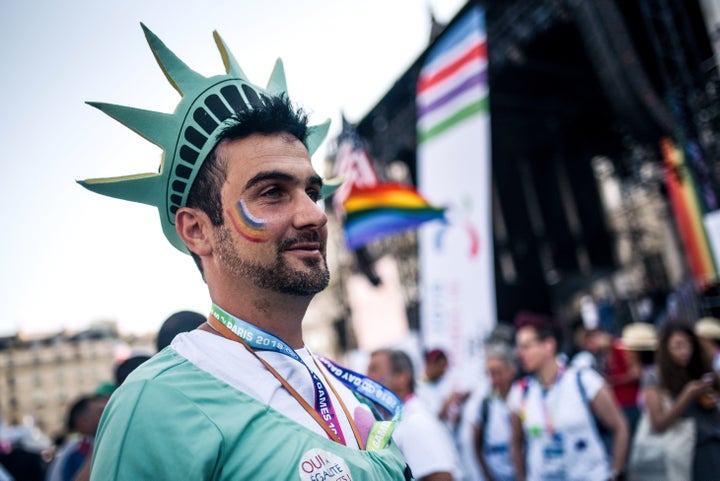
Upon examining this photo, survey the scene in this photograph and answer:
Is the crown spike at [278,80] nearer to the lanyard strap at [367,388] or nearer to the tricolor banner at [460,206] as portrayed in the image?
the lanyard strap at [367,388]

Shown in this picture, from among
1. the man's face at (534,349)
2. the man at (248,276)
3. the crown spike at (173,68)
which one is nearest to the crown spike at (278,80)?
the man at (248,276)

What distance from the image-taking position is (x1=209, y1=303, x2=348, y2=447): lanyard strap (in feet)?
3.74

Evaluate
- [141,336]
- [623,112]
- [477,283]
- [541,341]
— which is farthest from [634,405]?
[141,336]

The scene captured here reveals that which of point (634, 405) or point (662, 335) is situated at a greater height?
point (662, 335)

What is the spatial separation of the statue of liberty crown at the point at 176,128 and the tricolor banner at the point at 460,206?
153 inches

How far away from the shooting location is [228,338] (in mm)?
1187

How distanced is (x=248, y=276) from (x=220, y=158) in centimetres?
30

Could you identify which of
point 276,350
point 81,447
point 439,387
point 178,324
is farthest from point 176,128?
point 439,387

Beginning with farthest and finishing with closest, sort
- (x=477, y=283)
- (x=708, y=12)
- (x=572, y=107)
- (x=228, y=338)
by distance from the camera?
(x=572, y=107), (x=708, y=12), (x=477, y=283), (x=228, y=338)

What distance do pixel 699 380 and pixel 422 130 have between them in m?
4.22

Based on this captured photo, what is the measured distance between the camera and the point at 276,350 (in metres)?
1.21

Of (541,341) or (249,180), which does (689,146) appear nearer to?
(541,341)

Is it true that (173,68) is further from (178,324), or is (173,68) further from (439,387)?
(439,387)

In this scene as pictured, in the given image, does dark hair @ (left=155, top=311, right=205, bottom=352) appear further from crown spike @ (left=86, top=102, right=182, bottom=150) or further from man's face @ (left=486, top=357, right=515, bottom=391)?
man's face @ (left=486, top=357, right=515, bottom=391)
